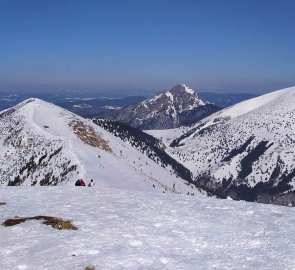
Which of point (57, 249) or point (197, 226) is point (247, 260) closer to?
point (197, 226)

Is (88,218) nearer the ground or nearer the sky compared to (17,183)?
nearer the sky

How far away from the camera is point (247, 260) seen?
1888cm

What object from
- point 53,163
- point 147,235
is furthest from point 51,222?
point 53,163

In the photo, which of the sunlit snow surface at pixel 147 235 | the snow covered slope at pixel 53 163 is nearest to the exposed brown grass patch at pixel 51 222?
the sunlit snow surface at pixel 147 235

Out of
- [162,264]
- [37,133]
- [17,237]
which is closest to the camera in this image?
[162,264]

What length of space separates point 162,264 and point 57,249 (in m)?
4.75

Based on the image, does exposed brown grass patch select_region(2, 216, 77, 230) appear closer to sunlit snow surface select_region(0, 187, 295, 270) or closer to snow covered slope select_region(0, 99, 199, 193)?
sunlit snow surface select_region(0, 187, 295, 270)

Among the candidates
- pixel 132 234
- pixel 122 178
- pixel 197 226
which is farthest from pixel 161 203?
pixel 122 178

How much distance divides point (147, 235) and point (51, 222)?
5549 millimetres

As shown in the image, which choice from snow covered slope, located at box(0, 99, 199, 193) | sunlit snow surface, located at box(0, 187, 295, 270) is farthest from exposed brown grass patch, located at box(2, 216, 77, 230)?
snow covered slope, located at box(0, 99, 199, 193)

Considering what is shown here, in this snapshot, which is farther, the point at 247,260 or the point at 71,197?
the point at 71,197

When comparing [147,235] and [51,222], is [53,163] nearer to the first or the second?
[51,222]

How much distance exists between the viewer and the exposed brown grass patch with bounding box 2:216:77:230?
2314 centimetres

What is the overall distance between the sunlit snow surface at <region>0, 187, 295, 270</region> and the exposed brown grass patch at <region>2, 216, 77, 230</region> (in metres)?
0.48
